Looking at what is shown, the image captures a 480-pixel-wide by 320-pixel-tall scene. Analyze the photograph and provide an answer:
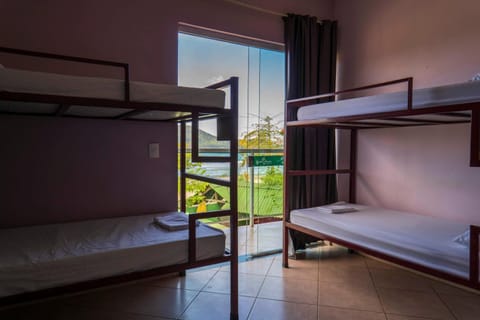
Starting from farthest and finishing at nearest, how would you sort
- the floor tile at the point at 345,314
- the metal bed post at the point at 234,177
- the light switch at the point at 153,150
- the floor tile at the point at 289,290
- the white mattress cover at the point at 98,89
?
the light switch at the point at 153,150 < the floor tile at the point at 289,290 < the floor tile at the point at 345,314 < the metal bed post at the point at 234,177 < the white mattress cover at the point at 98,89

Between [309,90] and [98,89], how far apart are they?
2227 millimetres

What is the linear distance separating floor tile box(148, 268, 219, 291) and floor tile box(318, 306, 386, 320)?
36.0 inches

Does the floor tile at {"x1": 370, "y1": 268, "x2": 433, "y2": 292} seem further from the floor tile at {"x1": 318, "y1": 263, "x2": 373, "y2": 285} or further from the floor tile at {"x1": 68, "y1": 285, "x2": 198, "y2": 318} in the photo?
the floor tile at {"x1": 68, "y1": 285, "x2": 198, "y2": 318}

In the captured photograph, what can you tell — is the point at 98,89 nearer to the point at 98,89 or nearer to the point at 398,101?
the point at 98,89

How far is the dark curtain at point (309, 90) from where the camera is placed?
316cm

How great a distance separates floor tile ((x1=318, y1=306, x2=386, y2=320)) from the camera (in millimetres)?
2006

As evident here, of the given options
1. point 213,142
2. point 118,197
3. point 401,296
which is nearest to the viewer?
point 401,296

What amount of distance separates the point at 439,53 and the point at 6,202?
11.3 ft

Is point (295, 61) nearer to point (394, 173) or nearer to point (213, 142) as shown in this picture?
point (213, 142)

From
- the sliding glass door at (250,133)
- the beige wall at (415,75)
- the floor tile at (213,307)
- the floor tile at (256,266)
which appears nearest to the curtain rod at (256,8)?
the sliding glass door at (250,133)

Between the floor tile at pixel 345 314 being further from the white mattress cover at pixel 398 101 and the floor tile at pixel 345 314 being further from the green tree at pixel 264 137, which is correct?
the green tree at pixel 264 137

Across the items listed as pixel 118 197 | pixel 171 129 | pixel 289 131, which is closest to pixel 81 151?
pixel 118 197

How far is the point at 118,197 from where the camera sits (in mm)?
2502

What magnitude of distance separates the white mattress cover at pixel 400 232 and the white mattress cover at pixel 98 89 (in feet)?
4.30
